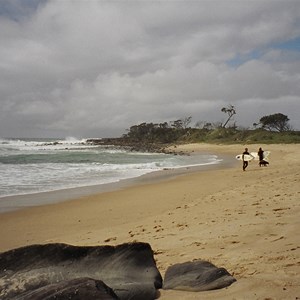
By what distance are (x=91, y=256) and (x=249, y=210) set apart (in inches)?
184

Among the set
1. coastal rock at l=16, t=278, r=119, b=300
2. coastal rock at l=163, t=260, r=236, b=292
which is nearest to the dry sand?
coastal rock at l=163, t=260, r=236, b=292

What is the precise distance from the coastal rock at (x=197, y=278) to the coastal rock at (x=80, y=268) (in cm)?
18

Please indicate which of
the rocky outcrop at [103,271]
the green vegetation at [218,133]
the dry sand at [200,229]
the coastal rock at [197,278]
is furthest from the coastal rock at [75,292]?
the green vegetation at [218,133]

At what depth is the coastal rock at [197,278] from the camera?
350cm

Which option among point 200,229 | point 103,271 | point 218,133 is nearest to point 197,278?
point 103,271

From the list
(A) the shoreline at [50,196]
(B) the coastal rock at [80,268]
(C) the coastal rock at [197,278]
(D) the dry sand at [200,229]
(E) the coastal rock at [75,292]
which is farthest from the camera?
(A) the shoreline at [50,196]

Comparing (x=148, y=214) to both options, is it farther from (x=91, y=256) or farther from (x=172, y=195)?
(x=91, y=256)

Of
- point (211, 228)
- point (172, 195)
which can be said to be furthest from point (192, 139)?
point (211, 228)

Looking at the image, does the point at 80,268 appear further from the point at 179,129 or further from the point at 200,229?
the point at 179,129

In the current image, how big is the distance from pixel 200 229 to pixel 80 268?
3.34 m

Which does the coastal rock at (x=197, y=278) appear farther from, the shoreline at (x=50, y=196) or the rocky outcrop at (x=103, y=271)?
the shoreline at (x=50, y=196)

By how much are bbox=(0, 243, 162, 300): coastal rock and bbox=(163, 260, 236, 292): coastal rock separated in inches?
6.9

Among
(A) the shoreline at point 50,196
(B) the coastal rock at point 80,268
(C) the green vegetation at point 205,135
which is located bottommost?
(A) the shoreline at point 50,196

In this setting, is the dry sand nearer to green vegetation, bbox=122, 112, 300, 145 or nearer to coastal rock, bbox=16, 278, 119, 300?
coastal rock, bbox=16, 278, 119, 300
